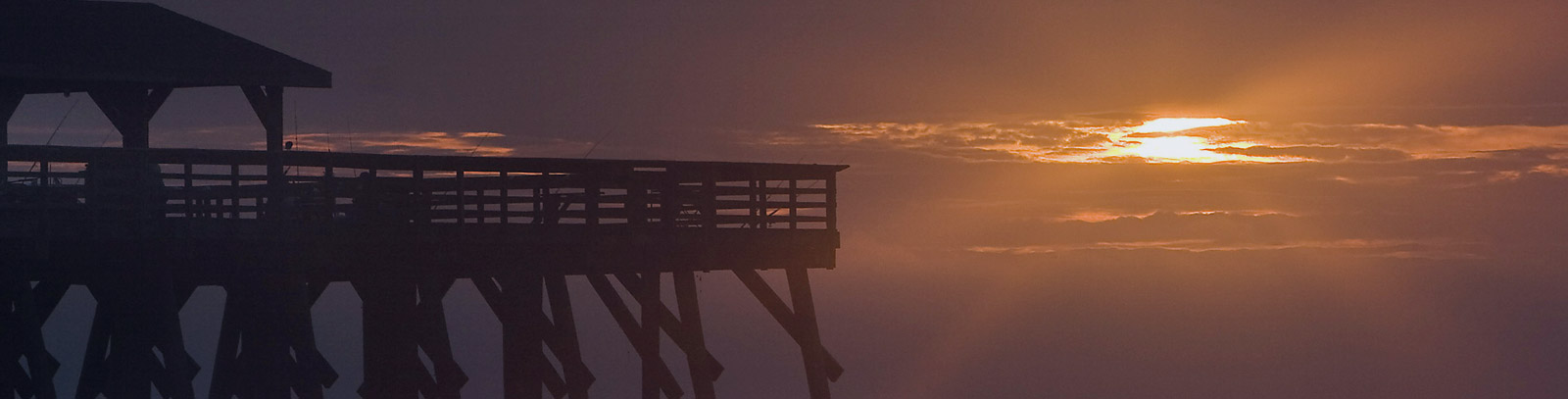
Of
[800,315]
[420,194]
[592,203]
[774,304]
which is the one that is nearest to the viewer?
[420,194]

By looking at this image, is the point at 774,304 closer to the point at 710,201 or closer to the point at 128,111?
the point at 710,201

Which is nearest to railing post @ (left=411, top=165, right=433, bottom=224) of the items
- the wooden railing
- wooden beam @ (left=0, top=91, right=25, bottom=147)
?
the wooden railing

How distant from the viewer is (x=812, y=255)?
23609 millimetres

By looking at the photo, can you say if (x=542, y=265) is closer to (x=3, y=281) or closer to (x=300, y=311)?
(x=300, y=311)

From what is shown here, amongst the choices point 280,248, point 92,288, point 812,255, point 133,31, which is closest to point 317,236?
point 280,248

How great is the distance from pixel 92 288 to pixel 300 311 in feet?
12.0

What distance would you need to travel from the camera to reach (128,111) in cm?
2555

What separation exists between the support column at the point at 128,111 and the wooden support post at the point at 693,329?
8.05m

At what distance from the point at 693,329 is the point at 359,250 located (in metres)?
4.50

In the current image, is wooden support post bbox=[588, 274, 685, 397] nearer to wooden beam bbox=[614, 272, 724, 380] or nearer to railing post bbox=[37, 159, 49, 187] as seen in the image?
wooden beam bbox=[614, 272, 724, 380]

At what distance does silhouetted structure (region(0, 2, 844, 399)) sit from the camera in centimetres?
2000

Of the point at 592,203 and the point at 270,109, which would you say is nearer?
the point at 592,203

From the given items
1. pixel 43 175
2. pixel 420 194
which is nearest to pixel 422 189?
pixel 420 194

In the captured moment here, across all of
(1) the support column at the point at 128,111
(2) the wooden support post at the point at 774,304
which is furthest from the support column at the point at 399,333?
(1) the support column at the point at 128,111
